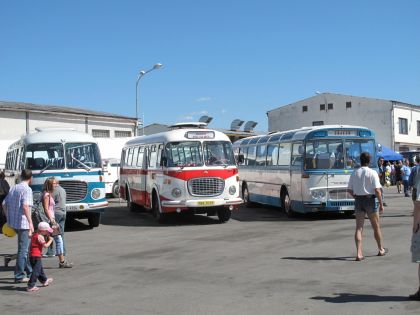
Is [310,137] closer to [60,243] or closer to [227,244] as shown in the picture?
[227,244]

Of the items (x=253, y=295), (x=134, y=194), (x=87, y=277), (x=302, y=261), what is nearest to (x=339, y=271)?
(x=302, y=261)

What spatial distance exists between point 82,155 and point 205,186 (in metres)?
Answer: 3.97

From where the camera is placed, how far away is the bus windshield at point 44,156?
17719 mm

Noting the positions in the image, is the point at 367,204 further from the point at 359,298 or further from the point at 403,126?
the point at 403,126

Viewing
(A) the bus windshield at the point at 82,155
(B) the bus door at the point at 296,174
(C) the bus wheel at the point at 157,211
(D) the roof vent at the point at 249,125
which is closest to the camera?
A: (A) the bus windshield at the point at 82,155

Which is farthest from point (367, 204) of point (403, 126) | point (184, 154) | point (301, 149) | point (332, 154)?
point (403, 126)

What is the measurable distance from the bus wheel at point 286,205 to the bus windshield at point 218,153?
8.70 ft

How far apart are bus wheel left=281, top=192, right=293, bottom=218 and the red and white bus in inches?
89.0

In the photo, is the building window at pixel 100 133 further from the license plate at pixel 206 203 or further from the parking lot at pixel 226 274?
the parking lot at pixel 226 274

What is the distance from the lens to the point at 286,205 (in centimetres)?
2041

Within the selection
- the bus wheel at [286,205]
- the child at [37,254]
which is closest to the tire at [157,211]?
the bus wheel at [286,205]

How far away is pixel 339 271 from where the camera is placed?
31.9 feet

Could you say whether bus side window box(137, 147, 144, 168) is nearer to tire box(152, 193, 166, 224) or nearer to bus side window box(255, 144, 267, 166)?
tire box(152, 193, 166, 224)

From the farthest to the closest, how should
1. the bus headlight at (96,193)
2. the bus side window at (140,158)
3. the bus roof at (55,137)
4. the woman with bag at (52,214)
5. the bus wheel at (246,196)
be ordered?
the bus wheel at (246,196)
the bus side window at (140,158)
the bus roof at (55,137)
the bus headlight at (96,193)
the woman with bag at (52,214)
